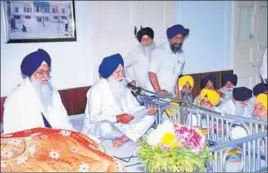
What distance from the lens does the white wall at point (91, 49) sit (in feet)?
12.0

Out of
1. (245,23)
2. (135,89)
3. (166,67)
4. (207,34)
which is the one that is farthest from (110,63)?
(245,23)

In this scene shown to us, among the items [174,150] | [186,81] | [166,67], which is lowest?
[174,150]

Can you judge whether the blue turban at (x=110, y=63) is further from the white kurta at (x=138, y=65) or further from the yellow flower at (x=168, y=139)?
the yellow flower at (x=168, y=139)

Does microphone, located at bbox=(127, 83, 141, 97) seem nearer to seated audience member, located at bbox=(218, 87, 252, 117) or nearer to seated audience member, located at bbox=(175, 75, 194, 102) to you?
seated audience member, located at bbox=(175, 75, 194, 102)

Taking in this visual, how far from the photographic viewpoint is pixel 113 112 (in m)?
3.08

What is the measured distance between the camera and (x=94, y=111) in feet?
10.0

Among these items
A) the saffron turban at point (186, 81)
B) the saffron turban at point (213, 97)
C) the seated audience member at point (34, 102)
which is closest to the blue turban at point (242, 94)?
the saffron turban at point (213, 97)

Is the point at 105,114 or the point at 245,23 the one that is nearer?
the point at 105,114

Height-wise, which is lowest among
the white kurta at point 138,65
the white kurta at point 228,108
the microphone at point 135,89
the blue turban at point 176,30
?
the white kurta at point 228,108

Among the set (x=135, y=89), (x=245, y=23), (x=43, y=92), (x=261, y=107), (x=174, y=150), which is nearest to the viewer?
(x=174, y=150)

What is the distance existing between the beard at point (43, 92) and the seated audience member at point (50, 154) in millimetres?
Answer: 651

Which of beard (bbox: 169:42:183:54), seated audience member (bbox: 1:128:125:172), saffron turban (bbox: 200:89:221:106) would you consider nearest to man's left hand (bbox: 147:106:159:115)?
saffron turban (bbox: 200:89:221:106)

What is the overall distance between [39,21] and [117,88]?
4.18 ft

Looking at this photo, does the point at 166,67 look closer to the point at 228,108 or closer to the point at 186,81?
the point at 186,81
